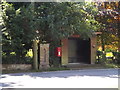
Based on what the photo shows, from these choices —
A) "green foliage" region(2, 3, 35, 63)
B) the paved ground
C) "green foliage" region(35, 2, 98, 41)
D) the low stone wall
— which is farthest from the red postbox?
the paved ground

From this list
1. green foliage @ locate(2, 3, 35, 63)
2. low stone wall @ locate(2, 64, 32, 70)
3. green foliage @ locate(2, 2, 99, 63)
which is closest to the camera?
green foliage @ locate(2, 3, 35, 63)

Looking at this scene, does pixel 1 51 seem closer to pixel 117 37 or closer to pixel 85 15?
pixel 85 15

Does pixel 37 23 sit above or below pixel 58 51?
above

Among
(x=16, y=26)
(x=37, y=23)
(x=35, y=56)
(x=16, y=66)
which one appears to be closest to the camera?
(x=16, y=26)

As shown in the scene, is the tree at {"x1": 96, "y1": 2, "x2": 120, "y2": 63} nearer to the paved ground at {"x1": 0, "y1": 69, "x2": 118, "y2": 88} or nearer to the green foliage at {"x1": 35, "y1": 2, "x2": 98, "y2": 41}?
the green foliage at {"x1": 35, "y1": 2, "x2": 98, "y2": 41}

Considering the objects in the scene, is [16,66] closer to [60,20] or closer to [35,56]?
[35,56]

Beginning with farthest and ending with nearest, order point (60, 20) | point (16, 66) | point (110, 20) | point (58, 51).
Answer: point (110, 20), point (58, 51), point (16, 66), point (60, 20)

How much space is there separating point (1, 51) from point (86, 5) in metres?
7.17

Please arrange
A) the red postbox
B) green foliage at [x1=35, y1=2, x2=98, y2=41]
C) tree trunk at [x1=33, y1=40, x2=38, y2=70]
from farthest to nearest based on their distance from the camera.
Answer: the red postbox
tree trunk at [x1=33, y1=40, x2=38, y2=70]
green foliage at [x1=35, y1=2, x2=98, y2=41]

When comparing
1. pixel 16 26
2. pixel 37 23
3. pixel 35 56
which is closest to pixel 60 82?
pixel 37 23

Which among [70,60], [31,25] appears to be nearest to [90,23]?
[70,60]

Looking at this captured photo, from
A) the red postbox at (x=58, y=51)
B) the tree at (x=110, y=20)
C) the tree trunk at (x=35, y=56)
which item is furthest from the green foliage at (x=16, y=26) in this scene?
the tree at (x=110, y=20)

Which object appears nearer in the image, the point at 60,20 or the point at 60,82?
the point at 60,82

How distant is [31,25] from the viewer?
1426 centimetres
